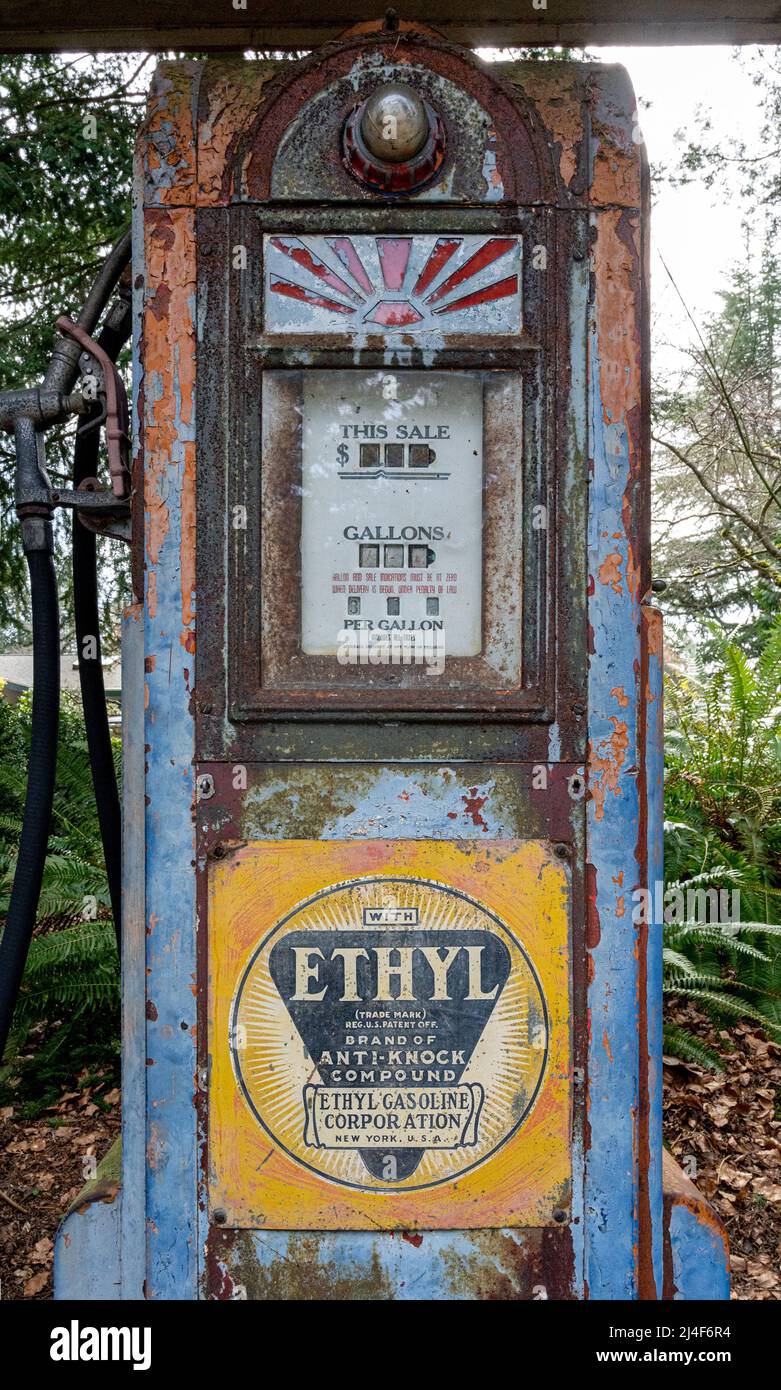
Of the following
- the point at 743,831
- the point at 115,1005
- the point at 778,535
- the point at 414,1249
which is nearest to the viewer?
the point at 414,1249

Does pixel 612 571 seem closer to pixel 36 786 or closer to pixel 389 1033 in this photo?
pixel 389 1033

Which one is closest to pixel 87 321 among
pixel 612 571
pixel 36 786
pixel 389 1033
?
pixel 36 786

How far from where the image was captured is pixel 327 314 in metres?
1.84

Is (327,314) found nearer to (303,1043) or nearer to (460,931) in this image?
(460,931)

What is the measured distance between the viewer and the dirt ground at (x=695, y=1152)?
290 cm

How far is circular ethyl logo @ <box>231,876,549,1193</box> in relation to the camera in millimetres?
1820

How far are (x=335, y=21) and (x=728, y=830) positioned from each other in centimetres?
337

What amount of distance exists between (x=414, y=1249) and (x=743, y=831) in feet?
9.51

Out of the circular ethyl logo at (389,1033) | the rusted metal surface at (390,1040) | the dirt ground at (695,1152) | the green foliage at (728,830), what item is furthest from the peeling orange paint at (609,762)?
the green foliage at (728,830)

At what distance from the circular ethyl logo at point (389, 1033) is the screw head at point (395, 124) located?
49.6 inches
